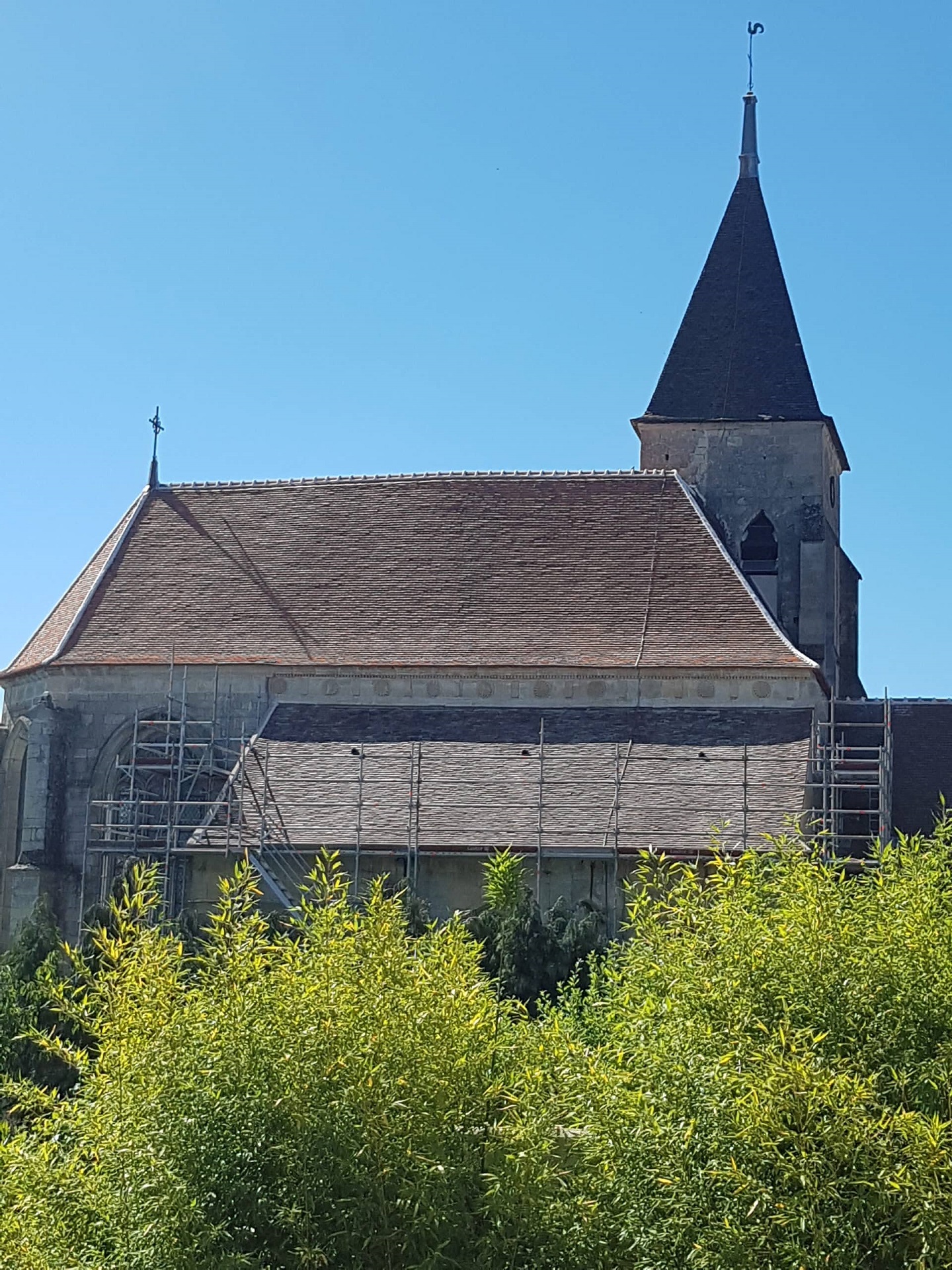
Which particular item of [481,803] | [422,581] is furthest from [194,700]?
[481,803]

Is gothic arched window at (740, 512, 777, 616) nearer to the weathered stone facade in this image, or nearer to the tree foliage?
the weathered stone facade

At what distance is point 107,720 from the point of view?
25125 mm

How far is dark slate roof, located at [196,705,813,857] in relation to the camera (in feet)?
69.8

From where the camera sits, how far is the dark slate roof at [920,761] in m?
23.7

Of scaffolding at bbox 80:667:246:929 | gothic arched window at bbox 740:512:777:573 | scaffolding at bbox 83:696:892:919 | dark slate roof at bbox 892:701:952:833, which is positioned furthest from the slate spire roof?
scaffolding at bbox 80:667:246:929

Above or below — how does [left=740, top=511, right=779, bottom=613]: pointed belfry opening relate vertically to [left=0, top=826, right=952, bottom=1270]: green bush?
above

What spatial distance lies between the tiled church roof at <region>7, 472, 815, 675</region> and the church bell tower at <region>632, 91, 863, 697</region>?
1977mm

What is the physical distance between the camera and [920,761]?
2473cm

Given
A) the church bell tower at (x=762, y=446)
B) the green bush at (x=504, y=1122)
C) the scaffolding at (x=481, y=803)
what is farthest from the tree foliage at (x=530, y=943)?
the church bell tower at (x=762, y=446)

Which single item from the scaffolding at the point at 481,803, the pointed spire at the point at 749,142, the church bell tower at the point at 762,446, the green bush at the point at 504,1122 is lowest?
the green bush at the point at 504,1122

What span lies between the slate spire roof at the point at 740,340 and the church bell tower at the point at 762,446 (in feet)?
0.07

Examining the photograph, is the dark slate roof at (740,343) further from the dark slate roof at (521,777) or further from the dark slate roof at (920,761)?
the dark slate roof at (521,777)

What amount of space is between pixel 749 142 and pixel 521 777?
43.5ft

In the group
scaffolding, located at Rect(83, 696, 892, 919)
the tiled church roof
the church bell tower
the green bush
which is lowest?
the green bush
